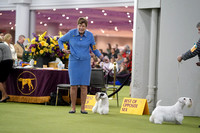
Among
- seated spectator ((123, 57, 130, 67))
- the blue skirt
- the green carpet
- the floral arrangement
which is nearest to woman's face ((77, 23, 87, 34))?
the blue skirt

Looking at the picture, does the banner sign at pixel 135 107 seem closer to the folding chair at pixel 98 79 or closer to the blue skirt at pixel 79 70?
the blue skirt at pixel 79 70

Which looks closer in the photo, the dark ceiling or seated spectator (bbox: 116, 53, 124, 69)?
seated spectator (bbox: 116, 53, 124, 69)

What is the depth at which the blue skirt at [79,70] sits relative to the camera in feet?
18.7

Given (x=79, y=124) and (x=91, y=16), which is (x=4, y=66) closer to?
(x=79, y=124)

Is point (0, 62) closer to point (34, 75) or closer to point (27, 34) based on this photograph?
point (34, 75)

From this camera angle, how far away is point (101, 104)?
235 inches

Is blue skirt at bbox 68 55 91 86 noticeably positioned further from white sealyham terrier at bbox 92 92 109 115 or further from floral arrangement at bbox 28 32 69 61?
floral arrangement at bbox 28 32 69 61

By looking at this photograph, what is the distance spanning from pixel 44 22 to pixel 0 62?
16977 mm

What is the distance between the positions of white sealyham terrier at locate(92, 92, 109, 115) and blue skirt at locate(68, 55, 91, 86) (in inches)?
13.5

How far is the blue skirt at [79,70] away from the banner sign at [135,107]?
A: 3.00 feet

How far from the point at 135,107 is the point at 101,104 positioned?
1.93 ft

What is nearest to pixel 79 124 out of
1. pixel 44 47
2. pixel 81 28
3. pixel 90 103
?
pixel 81 28

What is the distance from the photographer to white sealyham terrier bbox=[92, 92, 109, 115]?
5914 mm

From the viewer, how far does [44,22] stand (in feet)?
78.7
